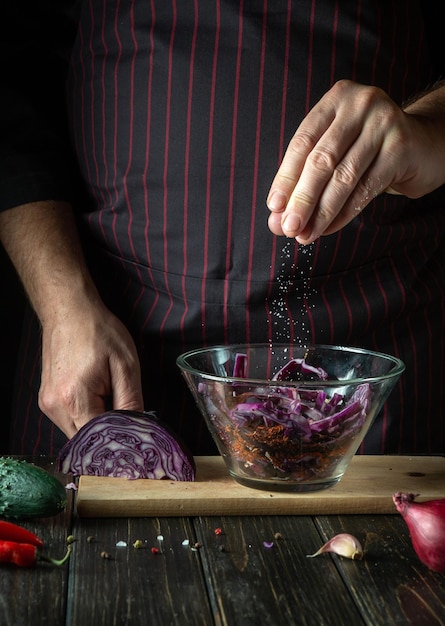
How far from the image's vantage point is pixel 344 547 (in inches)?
45.0

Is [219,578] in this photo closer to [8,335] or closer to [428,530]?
[428,530]

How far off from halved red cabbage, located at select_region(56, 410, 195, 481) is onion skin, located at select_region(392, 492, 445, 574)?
1.17ft

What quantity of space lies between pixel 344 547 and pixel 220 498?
8.2 inches

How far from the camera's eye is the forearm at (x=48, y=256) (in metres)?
1.69

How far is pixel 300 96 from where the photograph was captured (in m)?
1.64

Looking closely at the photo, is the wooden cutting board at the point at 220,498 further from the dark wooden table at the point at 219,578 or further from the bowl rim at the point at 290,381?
the bowl rim at the point at 290,381

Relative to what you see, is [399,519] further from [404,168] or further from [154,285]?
[154,285]

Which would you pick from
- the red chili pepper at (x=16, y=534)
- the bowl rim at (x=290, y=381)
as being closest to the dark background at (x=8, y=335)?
the bowl rim at (x=290, y=381)

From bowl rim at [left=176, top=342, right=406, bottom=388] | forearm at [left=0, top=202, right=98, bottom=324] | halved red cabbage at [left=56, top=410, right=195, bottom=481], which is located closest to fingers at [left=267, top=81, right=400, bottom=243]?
bowl rim at [left=176, top=342, right=406, bottom=388]

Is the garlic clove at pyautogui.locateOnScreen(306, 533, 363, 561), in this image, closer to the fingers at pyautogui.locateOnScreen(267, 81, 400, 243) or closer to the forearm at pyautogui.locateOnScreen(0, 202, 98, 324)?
the fingers at pyautogui.locateOnScreen(267, 81, 400, 243)

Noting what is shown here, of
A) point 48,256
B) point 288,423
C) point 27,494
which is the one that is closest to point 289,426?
point 288,423

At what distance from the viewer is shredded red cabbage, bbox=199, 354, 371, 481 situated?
131cm

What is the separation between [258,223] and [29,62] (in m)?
0.63

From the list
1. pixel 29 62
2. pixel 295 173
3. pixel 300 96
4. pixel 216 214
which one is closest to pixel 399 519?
pixel 295 173
